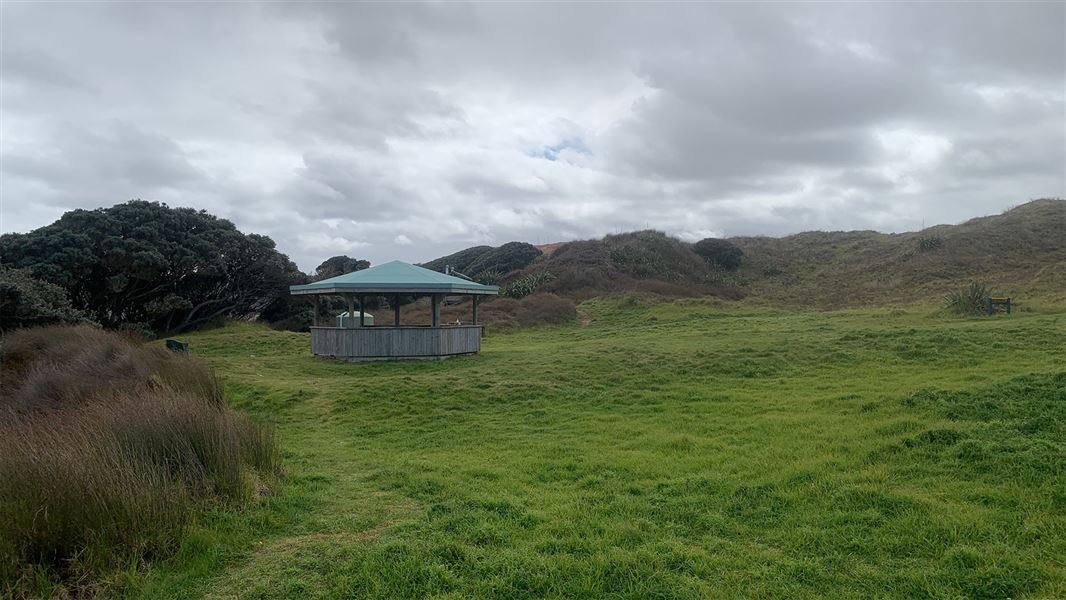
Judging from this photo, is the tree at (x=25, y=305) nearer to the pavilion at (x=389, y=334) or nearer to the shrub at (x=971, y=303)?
the pavilion at (x=389, y=334)

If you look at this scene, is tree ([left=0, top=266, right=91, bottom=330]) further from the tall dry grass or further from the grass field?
the tall dry grass

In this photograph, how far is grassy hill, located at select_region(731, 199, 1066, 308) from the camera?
104ft

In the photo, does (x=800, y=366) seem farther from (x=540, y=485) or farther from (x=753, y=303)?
(x=753, y=303)

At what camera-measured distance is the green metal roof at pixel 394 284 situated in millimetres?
18320

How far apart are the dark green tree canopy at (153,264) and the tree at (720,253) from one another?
30925mm

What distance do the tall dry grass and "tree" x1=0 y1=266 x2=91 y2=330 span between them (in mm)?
10187

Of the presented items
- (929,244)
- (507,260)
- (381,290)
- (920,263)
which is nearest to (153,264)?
(381,290)

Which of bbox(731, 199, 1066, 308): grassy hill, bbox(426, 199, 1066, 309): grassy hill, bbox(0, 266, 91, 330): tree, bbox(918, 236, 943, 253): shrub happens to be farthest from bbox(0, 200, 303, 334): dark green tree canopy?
bbox(918, 236, 943, 253): shrub

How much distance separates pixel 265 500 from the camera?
5621 millimetres

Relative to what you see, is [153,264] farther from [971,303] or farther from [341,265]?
[971,303]

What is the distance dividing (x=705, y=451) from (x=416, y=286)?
12.4m

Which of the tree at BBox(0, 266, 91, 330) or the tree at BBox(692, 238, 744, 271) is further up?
the tree at BBox(692, 238, 744, 271)

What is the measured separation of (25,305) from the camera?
16.8 metres

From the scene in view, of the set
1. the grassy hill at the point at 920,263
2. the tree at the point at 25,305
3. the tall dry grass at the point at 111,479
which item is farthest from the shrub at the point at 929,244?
the tree at the point at 25,305
